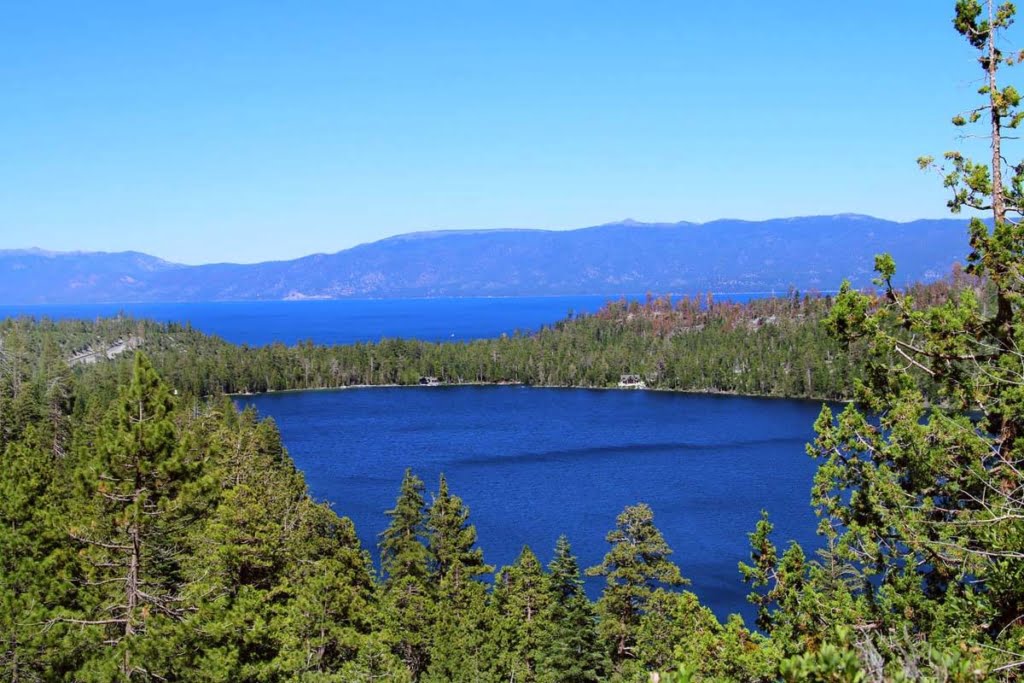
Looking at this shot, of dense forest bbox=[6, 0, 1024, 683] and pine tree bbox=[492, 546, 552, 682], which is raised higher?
dense forest bbox=[6, 0, 1024, 683]

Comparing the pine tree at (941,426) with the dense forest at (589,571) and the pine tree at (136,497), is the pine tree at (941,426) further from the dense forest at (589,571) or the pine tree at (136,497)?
the pine tree at (136,497)

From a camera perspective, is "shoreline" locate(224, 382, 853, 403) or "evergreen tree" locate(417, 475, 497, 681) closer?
"evergreen tree" locate(417, 475, 497, 681)

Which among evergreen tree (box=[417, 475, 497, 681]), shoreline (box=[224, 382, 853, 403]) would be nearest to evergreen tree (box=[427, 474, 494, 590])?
evergreen tree (box=[417, 475, 497, 681])

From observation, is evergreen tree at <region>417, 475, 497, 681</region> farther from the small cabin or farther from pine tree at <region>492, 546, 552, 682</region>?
the small cabin

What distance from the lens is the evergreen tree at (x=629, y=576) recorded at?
97.9ft

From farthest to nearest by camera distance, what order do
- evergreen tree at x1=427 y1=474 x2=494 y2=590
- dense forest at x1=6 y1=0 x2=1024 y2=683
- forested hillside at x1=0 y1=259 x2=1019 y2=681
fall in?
evergreen tree at x1=427 y1=474 x2=494 y2=590
forested hillside at x1=0 y1=259 x2=1019 y2=681
dense forest at x1=6 y1=0 x2=1024 y2=683

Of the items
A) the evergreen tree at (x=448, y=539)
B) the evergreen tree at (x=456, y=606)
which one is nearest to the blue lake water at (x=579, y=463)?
the evergreen tree at (x=448, y=539)

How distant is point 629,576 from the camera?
29750 mm

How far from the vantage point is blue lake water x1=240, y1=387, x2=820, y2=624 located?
55875 millimetres

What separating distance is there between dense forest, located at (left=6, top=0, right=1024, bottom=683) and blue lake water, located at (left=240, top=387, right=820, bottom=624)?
56.6 ft

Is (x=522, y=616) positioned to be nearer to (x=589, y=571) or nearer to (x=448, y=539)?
(x=589, y=571)

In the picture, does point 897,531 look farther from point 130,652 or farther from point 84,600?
point 84,600

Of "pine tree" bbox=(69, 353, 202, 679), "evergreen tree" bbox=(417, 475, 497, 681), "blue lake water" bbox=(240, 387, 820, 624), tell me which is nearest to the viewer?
"pine tree" bbox=(69, 353, 202, 679)

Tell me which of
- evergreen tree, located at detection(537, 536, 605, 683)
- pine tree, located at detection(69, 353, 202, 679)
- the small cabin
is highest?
pine tree, located at detection(69, 353, 202, 679)
